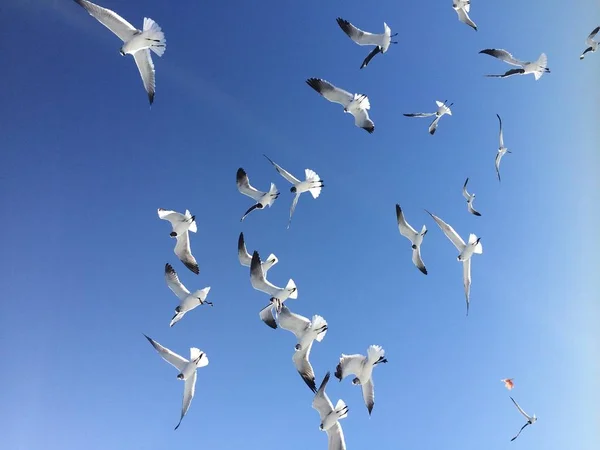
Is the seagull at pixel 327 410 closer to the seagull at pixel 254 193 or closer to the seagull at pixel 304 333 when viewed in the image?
the seagull at pixel 304 333

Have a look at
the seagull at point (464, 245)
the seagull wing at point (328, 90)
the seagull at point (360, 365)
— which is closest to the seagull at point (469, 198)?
the seagull at point (464, 245)

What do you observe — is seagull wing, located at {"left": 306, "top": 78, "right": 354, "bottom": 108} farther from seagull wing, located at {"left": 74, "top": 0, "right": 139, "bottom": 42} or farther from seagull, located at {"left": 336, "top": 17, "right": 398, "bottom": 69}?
seagull wing, located at {"left": 74, "top": 0, "right": 139, "bottom": 42}

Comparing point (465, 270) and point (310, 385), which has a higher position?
point (465, 270)

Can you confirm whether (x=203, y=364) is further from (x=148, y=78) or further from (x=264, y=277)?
(x=148, y=78)

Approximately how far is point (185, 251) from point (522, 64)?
9.71 metres

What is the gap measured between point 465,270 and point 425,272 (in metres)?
1.53

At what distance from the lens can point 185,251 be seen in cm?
1528

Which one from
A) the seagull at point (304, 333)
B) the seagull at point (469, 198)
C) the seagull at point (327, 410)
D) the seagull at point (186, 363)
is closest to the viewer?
the seagull at point (327, 410)

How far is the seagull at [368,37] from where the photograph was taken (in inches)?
526

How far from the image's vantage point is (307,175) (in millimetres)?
15047

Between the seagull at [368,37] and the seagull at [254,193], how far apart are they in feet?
12.7

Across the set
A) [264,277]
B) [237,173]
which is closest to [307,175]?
[237,173]

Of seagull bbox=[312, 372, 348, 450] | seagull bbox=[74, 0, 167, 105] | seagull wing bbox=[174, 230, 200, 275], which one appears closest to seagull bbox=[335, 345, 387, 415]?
seagull bbox=[312, 372, 348, 450]

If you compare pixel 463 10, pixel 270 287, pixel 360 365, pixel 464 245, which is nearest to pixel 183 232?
pixel 270 287
